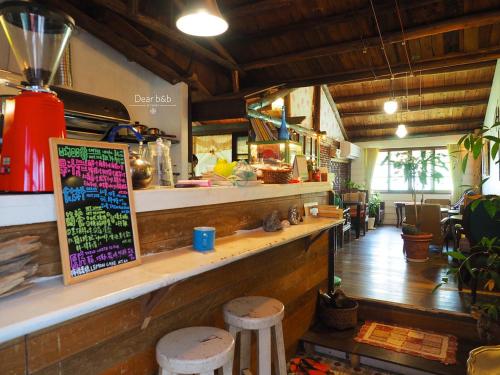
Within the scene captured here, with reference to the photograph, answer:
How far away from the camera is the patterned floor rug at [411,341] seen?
2570mm

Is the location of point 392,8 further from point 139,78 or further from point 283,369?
point 283,369

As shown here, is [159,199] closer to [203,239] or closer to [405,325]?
[203,239]

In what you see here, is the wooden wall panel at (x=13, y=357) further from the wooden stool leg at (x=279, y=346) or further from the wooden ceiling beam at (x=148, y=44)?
the wooden ceiling beam at (x=148, y=44)

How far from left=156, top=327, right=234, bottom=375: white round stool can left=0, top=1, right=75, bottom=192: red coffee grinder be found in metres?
0.75

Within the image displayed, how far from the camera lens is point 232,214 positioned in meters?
1.99

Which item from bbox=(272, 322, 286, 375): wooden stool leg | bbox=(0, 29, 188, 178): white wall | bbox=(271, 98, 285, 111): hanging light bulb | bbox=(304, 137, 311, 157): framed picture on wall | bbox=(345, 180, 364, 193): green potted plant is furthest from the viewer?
bbox=(345, 180, 364, 193): green potted plant

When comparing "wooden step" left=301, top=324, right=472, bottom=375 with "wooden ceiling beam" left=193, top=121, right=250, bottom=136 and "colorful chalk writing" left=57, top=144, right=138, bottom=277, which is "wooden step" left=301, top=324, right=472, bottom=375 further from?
"wooden ceiling beam" left=193, top=121, right=250, bottom=136

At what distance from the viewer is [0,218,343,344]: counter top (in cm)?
79

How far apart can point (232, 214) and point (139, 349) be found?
86cm

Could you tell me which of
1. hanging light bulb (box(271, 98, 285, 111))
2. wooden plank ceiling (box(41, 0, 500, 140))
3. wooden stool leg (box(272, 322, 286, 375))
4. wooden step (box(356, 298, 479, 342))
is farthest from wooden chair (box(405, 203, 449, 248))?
wooden stool leg (box(272, 322, 286, 375))

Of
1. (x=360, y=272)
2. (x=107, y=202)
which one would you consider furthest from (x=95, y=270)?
(x=360, y=272)

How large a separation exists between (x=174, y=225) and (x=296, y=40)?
4.09 m

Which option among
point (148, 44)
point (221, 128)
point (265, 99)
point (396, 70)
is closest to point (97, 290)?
point (148, 44)

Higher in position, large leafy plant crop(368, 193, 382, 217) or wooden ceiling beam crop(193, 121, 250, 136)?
wooden ceiling beam crop(193, 121, 250, 136)
